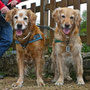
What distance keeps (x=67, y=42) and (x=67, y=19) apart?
0.48 metres

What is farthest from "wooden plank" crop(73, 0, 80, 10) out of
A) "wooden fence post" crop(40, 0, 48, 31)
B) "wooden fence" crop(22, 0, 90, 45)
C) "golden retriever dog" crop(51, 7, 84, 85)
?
"wooden fence post" crop(40, 0, 48, 31)

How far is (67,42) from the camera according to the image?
14.0ft

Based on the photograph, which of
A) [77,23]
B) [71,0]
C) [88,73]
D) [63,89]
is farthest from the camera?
[71,0]

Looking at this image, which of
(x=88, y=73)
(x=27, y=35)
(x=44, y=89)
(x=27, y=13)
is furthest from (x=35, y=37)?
(x=88, y=73)

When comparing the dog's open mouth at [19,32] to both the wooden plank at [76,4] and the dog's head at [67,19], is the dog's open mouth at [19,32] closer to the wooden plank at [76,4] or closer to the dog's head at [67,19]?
the dog's head at [67,19]

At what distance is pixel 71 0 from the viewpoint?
510 cm

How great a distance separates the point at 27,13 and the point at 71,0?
4.48ft

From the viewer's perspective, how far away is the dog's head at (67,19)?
4.03 metres

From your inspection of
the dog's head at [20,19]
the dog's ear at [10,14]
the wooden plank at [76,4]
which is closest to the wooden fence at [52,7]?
the wooden plank at [76,4]

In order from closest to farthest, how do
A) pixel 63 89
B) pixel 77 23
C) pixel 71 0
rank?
pixel 63 89
pixel 77 23
pixel 71 0

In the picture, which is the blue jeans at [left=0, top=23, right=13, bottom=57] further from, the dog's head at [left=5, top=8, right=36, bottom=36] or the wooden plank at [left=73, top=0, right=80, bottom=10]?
the wooden plank at [left=73, top=0, right=80, bottom=10]

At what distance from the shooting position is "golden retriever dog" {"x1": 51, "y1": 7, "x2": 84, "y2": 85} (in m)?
4.13

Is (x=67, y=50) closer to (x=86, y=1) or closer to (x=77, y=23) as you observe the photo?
(x=77, y=23)

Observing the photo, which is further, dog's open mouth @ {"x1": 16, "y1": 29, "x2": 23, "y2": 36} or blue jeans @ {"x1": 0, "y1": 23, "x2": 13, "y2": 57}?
blue jeans @ {"x1": 0, "y1": 23, "x2": 13, "y2": 57}
